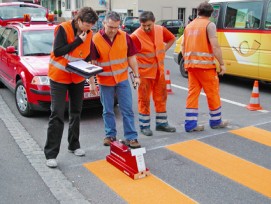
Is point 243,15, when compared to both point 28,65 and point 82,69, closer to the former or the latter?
point 28,65

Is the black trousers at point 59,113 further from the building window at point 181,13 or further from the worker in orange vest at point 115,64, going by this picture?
the building window at point 181,13

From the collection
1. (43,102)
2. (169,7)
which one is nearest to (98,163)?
(43,102)

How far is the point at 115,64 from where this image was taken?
5.23 m

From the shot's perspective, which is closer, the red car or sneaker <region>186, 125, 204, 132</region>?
sneaker <region>186, 125, 204, 132</region>

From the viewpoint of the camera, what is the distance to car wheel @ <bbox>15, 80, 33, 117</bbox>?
23.5ft

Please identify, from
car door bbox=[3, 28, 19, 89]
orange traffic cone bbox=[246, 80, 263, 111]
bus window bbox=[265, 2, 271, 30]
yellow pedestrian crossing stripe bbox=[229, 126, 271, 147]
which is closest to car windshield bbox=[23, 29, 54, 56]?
car door bbox=[3, 28, 19, 89]

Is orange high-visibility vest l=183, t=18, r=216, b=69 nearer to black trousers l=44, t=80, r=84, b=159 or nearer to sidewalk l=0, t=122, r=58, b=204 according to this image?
black trousers l=44, t=80, r=84, b=159

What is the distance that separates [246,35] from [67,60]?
19.5ft

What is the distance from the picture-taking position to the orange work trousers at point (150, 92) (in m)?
6.03

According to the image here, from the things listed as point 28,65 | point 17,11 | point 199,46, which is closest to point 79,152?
point 199,46

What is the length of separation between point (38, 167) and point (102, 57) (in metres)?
1.61

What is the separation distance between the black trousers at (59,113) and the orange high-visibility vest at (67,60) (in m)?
0.09

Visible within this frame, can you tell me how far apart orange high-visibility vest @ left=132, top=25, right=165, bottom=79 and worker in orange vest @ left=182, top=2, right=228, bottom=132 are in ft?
1.80

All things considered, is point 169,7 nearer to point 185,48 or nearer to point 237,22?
point 237,22
